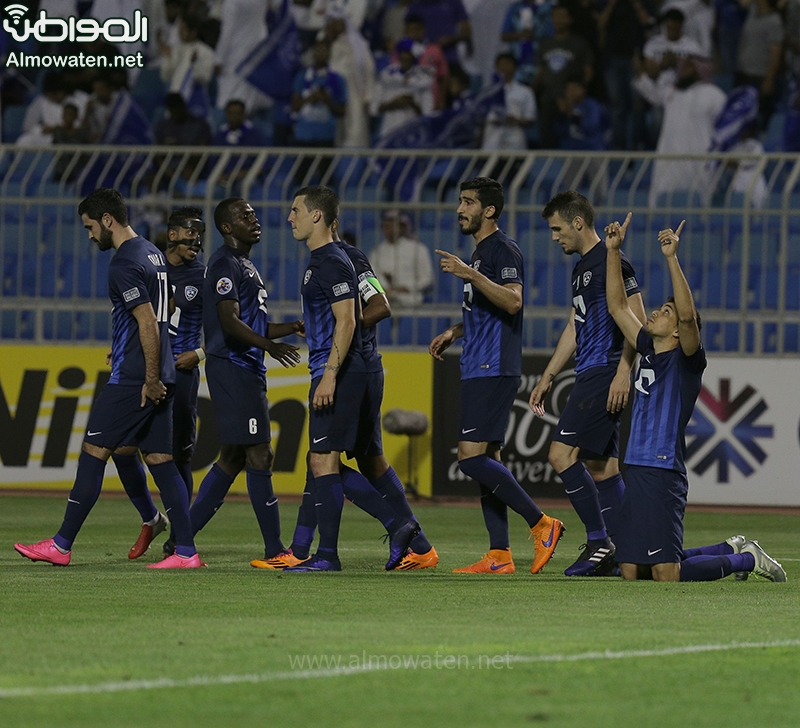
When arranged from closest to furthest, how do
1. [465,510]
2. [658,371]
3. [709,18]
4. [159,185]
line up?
[658,371] → [465,510] → [159,185] → [709,18]

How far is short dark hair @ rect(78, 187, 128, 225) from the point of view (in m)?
8.45

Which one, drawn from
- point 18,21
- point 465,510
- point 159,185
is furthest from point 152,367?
point 18,21

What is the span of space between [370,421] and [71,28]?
42.9ft

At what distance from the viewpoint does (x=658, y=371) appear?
796cm

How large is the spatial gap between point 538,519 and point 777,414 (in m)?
5.83

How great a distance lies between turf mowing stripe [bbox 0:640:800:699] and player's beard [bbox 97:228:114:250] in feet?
13.6

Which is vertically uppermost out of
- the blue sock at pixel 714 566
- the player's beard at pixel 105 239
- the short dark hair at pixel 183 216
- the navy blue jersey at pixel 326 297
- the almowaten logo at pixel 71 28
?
the almowaten logo at pixel 71 28

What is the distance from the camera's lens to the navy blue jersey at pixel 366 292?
331 inches

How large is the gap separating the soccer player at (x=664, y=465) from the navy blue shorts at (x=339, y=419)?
4.82 ft

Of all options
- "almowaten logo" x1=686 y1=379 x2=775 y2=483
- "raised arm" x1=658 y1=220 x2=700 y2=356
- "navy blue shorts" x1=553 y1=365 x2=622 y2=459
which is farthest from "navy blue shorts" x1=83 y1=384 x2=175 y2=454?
"almowaten logo" x1=686 y1=379 x2=775 y2=483

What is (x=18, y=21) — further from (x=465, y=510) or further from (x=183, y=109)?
(x=465, y=510)

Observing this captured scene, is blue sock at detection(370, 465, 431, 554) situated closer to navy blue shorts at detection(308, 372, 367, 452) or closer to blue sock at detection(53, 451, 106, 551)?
navy blue shorts at detection(308, 372, 367, 452)

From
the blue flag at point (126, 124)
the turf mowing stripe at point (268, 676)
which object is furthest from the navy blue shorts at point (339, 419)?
the blue flag at point (126, 124)

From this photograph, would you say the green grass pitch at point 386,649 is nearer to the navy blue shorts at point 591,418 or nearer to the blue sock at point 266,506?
the blue sock at point 266,506
